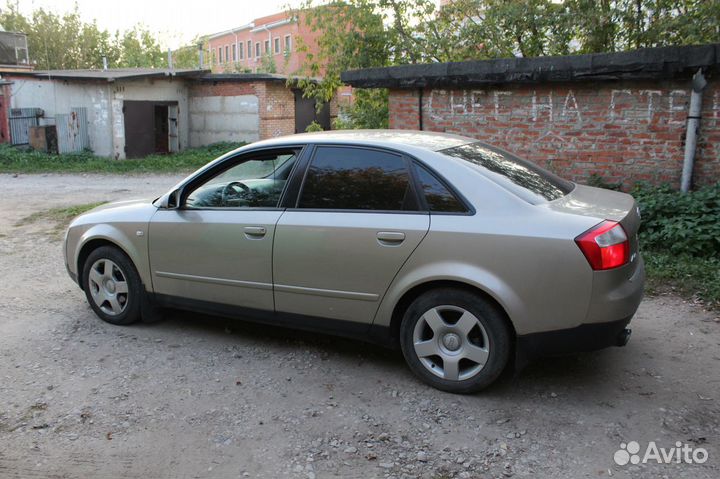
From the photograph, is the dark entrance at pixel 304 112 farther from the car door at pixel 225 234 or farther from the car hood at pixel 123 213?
the car door at pixel 225 234

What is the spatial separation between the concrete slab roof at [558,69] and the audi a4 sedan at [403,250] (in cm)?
377

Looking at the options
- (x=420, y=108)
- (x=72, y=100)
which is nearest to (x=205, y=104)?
(x=72, y=100)

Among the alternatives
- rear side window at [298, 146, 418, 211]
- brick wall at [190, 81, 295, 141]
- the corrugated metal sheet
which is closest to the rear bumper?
rear side window at [298, 146, 418, 211]

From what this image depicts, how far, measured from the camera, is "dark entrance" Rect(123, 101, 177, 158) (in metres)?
24.2

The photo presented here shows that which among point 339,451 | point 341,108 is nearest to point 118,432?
point 339,451

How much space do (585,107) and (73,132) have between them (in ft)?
68.1

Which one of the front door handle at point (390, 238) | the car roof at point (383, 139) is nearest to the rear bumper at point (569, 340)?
the front door handle at point (390, 238)

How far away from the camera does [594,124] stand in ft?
28.1

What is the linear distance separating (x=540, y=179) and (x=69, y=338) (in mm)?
3923

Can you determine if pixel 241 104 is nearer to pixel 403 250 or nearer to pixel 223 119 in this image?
pixel 223 119

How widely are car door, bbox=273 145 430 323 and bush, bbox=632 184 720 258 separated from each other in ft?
13.7

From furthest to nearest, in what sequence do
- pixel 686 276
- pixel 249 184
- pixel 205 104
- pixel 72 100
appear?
pixel 205 104, pixel 72 100, pixel 686 276, pixel 249 184

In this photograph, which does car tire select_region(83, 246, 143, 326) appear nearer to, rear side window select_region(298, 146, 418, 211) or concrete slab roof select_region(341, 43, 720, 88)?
rear side window select_region(298, 146, 418, 211)

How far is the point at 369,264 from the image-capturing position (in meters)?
4.36
